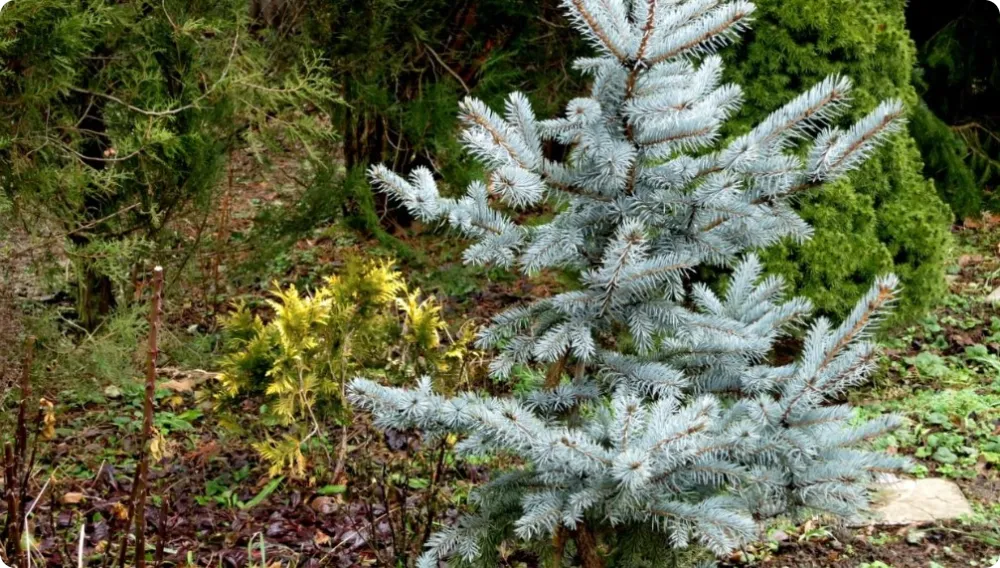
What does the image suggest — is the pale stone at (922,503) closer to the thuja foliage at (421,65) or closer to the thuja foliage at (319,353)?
the thuja foliage at (319,353)

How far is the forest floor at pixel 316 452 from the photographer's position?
12.8 feet

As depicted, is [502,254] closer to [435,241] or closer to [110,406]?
[110,406]

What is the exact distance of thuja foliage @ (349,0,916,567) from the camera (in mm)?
2576

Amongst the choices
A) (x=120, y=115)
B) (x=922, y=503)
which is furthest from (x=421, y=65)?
(x=922, y=503)

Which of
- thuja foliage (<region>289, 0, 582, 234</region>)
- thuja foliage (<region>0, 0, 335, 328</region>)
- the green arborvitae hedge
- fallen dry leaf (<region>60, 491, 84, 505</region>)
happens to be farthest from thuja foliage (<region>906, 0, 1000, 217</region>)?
fallen dry leaf (<region>60, 491, 84, 505</region>)

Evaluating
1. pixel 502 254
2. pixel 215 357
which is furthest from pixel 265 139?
pixel 502 254

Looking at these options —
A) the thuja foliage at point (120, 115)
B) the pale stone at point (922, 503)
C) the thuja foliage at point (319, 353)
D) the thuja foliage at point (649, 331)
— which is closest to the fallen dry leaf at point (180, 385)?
the thuja foliage at point (120, 115)

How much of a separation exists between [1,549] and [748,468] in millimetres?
2039

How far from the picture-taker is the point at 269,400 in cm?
473

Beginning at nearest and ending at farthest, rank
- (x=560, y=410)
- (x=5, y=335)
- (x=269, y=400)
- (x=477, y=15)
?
(x=560, y=410) → (x=5, y=335) → (x=269, y=400) → (x=477, y=15)

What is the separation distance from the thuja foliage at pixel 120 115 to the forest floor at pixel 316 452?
350 millimetres

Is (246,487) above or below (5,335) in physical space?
below

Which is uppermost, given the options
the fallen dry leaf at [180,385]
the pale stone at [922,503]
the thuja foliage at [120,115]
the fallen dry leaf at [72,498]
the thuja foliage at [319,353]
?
the thuja foliage at [120,115]

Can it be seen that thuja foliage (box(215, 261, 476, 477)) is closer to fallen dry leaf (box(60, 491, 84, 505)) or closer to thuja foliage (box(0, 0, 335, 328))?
fallen dry leaf (box(60, 491, 84, 505))
